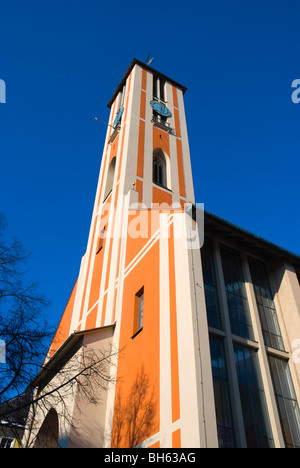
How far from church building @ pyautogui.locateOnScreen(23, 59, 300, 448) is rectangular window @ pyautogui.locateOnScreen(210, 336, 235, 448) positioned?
3cm

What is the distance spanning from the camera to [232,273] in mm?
13773

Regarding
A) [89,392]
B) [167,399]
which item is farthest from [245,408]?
[89,392]

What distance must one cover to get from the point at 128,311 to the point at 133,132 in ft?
47.0

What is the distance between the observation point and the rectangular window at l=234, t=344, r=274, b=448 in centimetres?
1004

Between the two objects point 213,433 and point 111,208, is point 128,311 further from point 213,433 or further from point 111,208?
point 111,208

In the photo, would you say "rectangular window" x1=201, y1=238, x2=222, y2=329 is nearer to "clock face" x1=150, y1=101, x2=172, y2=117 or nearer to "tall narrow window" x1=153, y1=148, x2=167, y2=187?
"tall narrow window" x1=153, y1=148, x2=167, y2=187

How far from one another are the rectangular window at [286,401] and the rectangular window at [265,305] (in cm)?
69

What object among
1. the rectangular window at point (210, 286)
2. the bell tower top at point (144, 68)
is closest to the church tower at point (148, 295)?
the rectangular window at point (210, 286)

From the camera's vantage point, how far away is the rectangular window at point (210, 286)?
38.9 ft

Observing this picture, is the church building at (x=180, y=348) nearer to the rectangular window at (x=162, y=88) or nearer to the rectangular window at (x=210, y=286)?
the rectangular window at (x=210, y=286)

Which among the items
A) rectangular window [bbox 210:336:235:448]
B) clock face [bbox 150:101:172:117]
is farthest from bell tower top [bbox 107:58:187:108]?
rectangular window [bbox 210:336:235:448]

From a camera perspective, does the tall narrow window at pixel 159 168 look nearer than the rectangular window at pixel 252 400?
No

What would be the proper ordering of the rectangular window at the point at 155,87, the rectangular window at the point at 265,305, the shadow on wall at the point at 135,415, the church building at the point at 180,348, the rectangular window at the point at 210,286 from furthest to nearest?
the rectangular window at the point at 155,87 < the rectangular window at the point at 265,305 < the rectangular window at the point at 210,286 < the shadow on wall at the point at 135,415 < the church building at the point at 180,348

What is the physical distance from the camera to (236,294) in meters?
13.2
